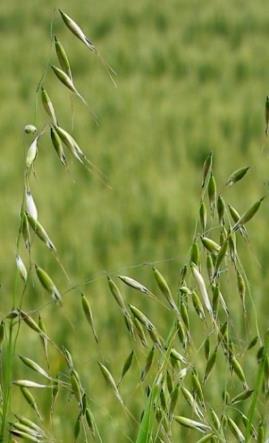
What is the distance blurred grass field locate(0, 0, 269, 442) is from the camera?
2195 mm

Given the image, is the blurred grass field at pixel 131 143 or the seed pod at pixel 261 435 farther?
the blurred grass field at pixel 131 143

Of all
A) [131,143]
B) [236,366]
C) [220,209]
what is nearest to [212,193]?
[220,209]

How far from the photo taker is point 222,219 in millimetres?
639

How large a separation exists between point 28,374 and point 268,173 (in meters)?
1.54

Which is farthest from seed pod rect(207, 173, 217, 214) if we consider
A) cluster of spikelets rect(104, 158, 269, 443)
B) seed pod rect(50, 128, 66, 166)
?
seed pod rect(50, 128, 66, 166)

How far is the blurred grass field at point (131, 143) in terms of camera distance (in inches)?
86.4

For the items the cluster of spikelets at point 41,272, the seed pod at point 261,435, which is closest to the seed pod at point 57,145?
the cluster of spikelets at point 41,272

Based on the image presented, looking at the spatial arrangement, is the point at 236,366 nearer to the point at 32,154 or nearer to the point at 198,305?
the point at 198,305

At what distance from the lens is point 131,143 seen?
395 cm

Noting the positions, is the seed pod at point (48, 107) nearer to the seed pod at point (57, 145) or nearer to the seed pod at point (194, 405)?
the seed pod at point (57, 145)

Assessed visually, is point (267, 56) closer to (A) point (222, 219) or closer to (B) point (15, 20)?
(B) point (15, 20)

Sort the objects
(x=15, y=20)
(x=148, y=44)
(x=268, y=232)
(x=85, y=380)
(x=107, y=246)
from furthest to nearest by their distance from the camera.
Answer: (x=15, y=20) → (x=148, y=44) → (x=107, y=246) → (x=268, y=232) → (x=85, y=380)

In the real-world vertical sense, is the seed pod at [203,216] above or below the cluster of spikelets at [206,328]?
above

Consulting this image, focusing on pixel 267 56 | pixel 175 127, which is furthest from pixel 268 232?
pixel 267 56
